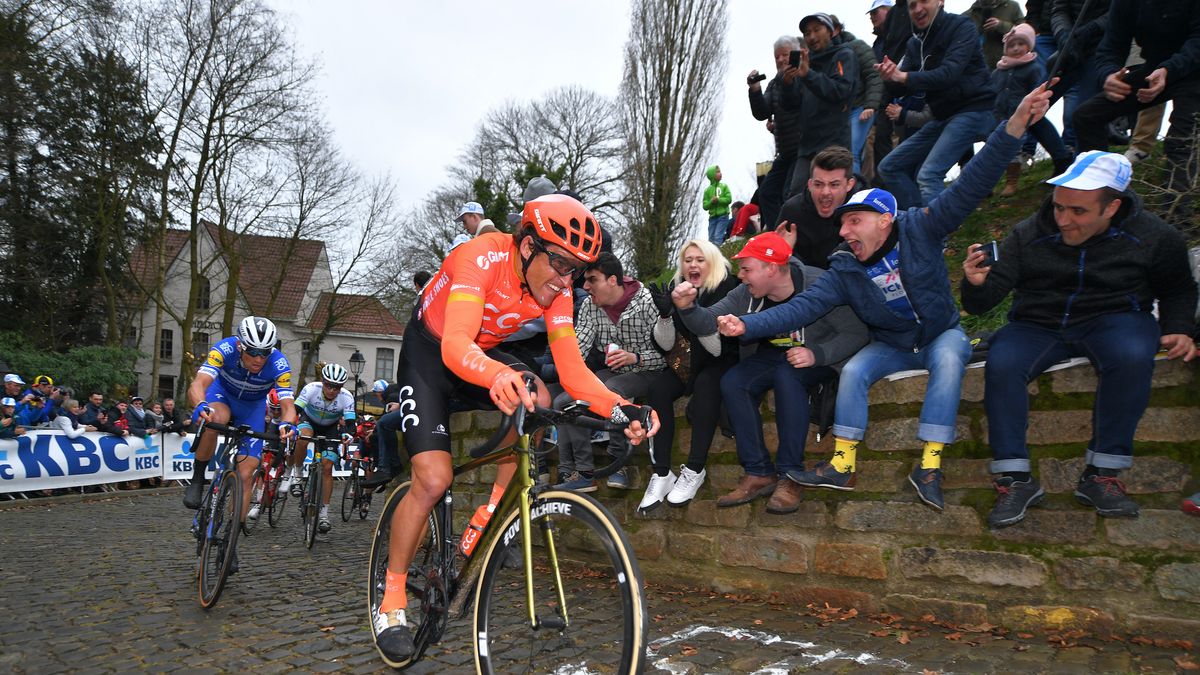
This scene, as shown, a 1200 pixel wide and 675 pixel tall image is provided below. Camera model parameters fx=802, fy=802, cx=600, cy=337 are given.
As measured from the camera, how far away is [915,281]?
508 cm

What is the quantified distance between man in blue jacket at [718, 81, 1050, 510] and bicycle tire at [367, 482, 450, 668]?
2.23m

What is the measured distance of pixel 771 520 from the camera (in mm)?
5766

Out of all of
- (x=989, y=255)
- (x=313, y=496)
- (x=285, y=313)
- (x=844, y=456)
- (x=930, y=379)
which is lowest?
(x=313, y=496)

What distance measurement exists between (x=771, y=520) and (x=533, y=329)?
219 cm

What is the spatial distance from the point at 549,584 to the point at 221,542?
12.6ft

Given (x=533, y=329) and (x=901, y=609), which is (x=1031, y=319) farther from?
(x=533, y=329)

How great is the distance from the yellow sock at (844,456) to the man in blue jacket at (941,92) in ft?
9.05

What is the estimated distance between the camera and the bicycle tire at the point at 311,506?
937cm

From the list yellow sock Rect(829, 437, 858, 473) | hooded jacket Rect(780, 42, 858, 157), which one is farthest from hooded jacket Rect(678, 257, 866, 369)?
hooded jacket Rect(780, 42, 858, 157)

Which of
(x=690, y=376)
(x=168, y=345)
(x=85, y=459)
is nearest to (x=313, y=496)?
(x=690, y=376)

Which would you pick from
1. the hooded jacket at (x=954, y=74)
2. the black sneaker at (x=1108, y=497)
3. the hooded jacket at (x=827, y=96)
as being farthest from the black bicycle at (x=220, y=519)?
the hooded jacket at (x=954, y=74)

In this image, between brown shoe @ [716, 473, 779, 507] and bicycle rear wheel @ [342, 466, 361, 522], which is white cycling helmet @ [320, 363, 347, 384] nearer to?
bicycle rear wheel @ [342, 466, 361, 522]

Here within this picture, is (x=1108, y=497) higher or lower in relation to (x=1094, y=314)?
lower

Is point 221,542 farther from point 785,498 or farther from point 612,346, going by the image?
point 785,498
